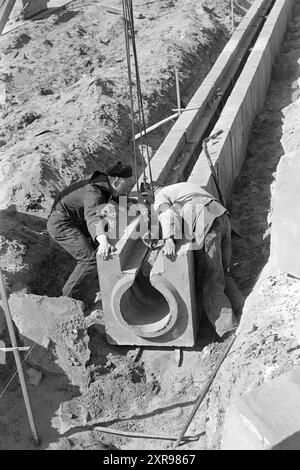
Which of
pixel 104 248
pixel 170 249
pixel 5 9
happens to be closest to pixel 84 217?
pixel 104 248

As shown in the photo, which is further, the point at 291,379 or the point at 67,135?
the point at 67,135

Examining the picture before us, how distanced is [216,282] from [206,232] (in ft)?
1.75

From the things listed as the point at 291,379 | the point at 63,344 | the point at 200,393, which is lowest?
the point at 200,393

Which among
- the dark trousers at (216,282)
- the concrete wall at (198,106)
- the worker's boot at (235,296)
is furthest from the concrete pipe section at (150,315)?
the concrete wall at (198,106)

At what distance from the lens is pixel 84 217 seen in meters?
6.89

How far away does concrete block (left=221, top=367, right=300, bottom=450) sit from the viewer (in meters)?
4.09

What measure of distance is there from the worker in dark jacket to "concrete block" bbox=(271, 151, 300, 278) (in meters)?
1.49

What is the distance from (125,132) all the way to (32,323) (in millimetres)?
4769

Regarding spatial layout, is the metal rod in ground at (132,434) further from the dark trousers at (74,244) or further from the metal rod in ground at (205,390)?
the dark trousers at (74,244)

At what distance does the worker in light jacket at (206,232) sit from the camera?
20.8ft

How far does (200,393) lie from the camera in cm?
590

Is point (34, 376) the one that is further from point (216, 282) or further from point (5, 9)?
point (5, 9)

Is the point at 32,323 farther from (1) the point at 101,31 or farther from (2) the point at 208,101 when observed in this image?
(1) the point at 101,31
